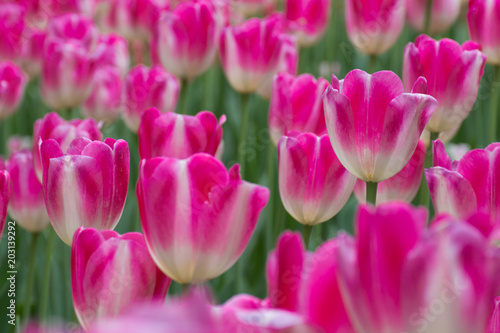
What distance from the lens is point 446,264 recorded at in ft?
0.95

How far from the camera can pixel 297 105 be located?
877 millimetres

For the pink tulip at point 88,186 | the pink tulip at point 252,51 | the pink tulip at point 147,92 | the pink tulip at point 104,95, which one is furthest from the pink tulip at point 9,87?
the pink tulip at point 88,186

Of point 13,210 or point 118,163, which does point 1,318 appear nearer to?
point 13,210

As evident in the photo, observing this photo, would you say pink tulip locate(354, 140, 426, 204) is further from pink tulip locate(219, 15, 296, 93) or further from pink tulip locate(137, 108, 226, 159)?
pink tulip locate(219, 15, 296, 93)

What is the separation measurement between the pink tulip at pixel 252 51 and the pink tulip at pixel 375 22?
13 cm

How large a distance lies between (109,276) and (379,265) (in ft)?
0.80

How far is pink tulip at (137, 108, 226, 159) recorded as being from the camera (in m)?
0.66

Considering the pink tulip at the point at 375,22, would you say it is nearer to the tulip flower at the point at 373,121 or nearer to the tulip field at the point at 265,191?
the tulip field at the point at 265,191

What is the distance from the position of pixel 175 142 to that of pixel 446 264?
408 mm

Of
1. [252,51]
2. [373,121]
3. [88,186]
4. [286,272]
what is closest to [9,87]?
[252,51]

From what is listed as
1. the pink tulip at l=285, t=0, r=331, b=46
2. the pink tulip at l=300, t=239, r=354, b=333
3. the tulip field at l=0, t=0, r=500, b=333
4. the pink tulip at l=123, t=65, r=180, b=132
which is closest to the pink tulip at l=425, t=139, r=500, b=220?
the tulip field at l=0, t=0, r=500, b=333

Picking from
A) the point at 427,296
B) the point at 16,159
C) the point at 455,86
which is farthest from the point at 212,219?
the point at 16,159

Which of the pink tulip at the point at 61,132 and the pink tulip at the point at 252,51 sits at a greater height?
the pink tulip at the point at 252,51

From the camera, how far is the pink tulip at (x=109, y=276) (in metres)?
0.48
